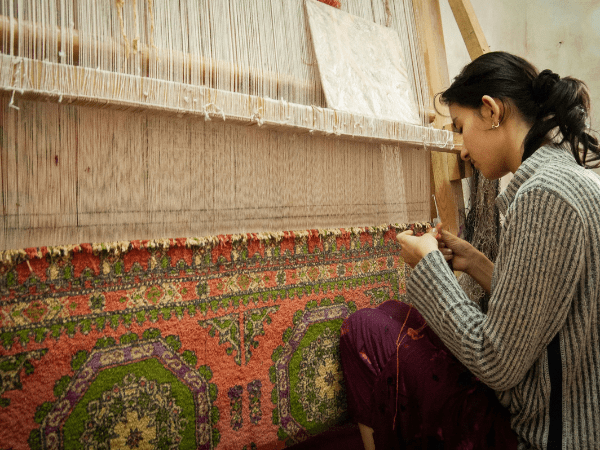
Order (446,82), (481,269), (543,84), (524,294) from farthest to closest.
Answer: (446,82) → (481,269) → (543,84) → (524,294)

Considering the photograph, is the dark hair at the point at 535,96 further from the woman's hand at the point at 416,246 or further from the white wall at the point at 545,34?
the white wall at the point at 545,34

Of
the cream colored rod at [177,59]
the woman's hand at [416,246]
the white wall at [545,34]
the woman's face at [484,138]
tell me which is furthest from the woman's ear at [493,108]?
the white wall at [545,34]

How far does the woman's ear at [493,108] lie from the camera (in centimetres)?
102

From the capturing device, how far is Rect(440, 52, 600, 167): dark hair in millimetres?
960

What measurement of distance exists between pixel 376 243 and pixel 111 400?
0.96m

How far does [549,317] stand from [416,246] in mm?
347

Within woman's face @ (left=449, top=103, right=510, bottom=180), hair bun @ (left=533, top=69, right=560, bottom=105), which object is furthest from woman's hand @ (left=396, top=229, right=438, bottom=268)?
hair bun @ (left=533, top=69, right=560, bottom=105)

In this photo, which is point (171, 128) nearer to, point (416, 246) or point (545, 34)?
point (416, 246)

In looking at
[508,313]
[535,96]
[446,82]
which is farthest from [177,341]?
[446,82]

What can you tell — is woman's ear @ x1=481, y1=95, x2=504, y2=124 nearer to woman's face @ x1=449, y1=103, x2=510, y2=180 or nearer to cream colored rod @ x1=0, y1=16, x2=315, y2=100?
woman's face @ x1=449, y1=103, x2=510, y2=180

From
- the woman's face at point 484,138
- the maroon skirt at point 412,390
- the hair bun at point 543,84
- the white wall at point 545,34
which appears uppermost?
the white wall at point 545,34

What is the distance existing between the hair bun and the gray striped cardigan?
0.79 feet

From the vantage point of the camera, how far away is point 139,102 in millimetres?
886

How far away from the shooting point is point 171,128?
105 centimetres
